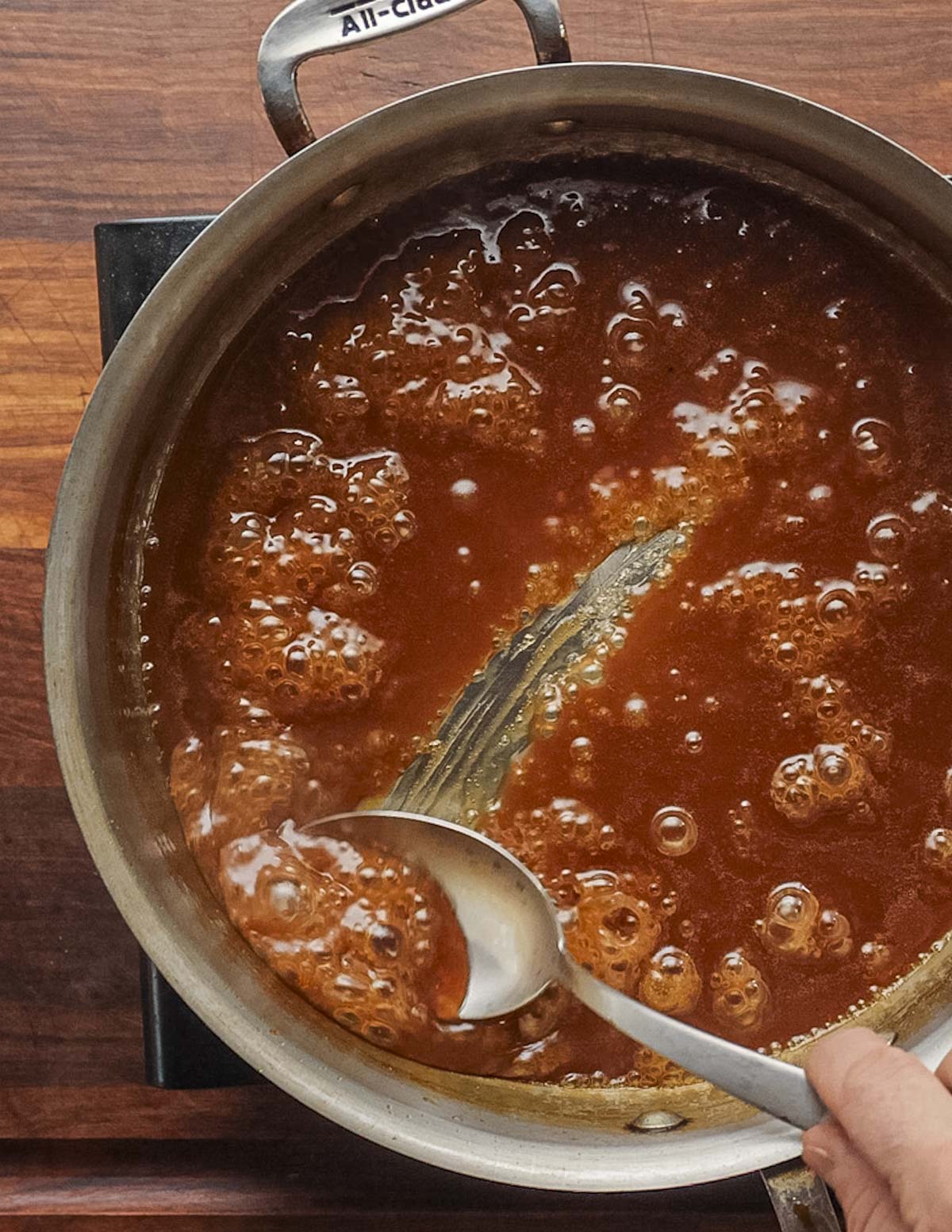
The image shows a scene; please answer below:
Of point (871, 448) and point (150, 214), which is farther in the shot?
point (150, 214)

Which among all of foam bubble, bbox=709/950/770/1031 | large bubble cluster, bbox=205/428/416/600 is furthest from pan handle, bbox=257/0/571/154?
foam bubble, bbox=709/950/770/1031

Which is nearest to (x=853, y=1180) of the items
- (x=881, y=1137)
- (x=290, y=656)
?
(x=881, y=1137)

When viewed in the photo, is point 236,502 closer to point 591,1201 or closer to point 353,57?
point 353,57

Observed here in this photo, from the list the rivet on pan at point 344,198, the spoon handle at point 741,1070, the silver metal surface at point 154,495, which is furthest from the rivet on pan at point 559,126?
the spoon handle at point 741,1070

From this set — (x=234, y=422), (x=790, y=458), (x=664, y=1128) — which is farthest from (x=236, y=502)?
(x=664, y=1128)

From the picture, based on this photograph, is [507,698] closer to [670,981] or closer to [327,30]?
[670,981]

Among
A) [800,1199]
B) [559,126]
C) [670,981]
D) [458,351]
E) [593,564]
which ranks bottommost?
[800,1199]

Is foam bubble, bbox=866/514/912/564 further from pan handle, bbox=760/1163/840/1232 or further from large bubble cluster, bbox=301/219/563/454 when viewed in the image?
pan handle, bbox=760/1163/840/1232

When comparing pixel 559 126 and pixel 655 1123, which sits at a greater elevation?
pixel 559 126
